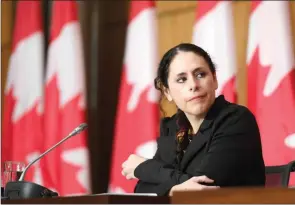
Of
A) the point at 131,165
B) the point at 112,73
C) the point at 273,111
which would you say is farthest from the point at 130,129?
the point at 131,165

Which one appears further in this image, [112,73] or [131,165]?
[112,73]

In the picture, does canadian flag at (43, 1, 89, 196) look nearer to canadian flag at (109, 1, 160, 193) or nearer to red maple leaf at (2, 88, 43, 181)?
red maple leaf at (2, 88, 43, 181)

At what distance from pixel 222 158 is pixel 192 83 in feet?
1.04

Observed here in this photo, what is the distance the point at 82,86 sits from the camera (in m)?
4.12

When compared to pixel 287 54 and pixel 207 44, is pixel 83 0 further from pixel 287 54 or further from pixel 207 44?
pixel 287 54

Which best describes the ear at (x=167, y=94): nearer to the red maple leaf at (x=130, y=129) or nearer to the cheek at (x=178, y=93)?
the cheek at (x=178, y=93)

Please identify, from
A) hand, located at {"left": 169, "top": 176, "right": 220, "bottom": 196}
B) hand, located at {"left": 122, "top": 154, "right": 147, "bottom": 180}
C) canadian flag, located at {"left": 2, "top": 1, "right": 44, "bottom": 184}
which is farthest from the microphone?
canadian flag, located at {"left": 2, "top": 1, "right": 44, "bottom": 184}

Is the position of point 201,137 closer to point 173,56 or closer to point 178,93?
point 178,93

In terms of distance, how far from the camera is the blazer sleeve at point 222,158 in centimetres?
183

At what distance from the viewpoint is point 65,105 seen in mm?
4090

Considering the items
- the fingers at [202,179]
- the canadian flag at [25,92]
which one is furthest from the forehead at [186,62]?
the canadian flag at [25,92]

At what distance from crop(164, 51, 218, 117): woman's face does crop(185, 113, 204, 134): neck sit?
0.02 metres

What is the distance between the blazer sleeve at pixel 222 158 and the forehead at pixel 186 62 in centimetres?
24

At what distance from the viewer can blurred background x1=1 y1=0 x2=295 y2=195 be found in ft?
10.8
